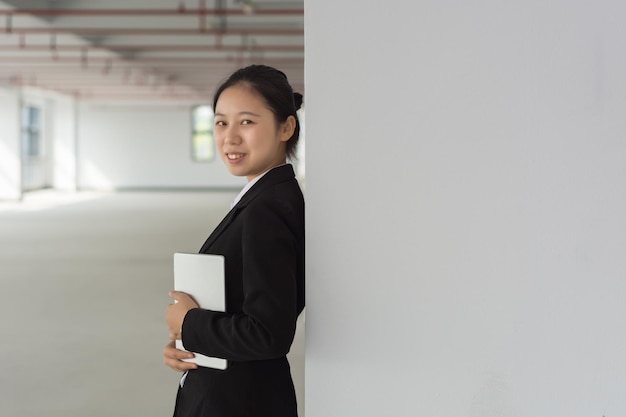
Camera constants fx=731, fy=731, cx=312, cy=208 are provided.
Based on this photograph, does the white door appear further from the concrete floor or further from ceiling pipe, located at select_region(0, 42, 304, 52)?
Result: ceiling pipe, located at select_region(0, 42, 304, 52)

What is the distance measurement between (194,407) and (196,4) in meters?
8.99

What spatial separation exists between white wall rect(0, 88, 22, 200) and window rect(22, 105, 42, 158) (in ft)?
8.86

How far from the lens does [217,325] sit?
1270 mm

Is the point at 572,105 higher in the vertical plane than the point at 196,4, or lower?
lower

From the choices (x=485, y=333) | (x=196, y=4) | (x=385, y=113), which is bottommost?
(x=485, y=333)

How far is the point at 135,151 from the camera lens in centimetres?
2544

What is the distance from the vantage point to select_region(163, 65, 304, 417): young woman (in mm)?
1236

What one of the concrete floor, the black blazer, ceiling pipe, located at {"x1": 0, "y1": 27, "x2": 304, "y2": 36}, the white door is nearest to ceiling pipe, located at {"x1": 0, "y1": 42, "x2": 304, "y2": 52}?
ceiling pipe, located at {"x1": 0, "y1": 27, "x2": 304, "y2": 36}

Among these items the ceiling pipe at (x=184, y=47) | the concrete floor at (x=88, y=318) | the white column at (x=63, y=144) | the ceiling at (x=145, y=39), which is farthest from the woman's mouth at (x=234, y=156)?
the white column at (x=63, y=144)

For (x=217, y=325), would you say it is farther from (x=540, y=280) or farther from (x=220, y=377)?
(x=540, y=280)

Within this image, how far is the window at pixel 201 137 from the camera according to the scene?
83.4 ft

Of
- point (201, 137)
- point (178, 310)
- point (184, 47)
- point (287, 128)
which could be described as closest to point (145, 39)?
point (184, 47)

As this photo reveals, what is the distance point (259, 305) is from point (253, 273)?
6 centimetres

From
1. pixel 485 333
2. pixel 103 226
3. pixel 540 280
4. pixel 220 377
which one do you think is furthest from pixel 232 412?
pixel 103 226
